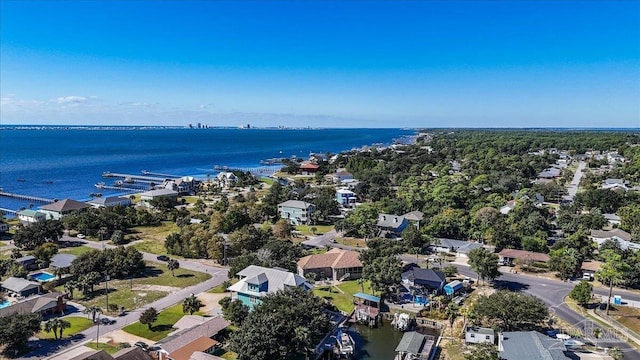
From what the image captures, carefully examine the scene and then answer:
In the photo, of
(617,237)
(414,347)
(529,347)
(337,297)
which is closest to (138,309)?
(337,297)

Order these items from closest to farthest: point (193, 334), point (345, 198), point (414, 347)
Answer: point (414, 347) < point (193, 334) < point (345, 198)

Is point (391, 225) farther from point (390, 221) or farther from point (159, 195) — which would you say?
point (159, 195)

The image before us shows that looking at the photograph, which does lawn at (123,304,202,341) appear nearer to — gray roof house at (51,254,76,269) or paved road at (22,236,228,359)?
paved road at (22,236,228,359)

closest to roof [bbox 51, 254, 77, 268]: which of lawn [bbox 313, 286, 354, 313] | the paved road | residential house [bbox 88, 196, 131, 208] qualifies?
the paved road

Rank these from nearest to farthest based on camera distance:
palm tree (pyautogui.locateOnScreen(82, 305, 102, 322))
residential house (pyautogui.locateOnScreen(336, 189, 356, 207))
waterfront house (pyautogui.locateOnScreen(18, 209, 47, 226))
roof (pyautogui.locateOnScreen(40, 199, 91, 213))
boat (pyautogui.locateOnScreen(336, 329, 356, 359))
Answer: boat (pyautogui.locateOnScreen(336, 329, 356, 359))
palm tree (pyautogui.locateOnScreen(82, 305, 102, 322))
waterfront house (pyautogui.locateOnScreen(18, 209, 47, 226))
roof (pyautogui.locateOnScreen(40, 199, 91, 213))
residential house (pyautogui.locateOnScreen(336, 189, 356, 207))

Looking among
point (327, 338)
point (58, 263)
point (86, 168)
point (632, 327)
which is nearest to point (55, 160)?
point (86, 168)

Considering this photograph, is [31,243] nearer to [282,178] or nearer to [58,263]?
[58,263]
